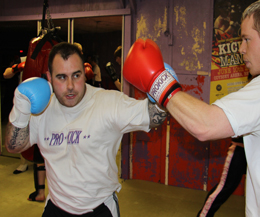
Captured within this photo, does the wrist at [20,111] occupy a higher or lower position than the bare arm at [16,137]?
higher

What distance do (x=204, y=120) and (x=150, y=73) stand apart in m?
0.40

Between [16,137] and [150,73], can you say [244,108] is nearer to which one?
[150,73]

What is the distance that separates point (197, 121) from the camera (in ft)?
3.12

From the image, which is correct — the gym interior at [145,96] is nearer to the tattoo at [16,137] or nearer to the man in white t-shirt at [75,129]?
the man in white t-shirt at [75,129]

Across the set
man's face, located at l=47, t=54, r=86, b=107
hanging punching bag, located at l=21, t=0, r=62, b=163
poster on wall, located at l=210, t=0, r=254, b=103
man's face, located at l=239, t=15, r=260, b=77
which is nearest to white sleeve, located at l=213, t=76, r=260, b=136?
man's face, located at l=239, t=15, r=260, b=77

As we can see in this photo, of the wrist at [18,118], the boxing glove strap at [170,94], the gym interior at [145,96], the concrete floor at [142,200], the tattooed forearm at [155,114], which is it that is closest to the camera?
the boxing glove strap at [170,94]

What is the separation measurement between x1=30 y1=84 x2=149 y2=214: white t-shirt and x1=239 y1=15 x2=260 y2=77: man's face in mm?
621

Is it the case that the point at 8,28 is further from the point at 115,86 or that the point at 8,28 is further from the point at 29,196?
the point at 29,196

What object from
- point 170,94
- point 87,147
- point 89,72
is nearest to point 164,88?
point 170,94

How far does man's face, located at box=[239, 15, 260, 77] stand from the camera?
1005 millimetres

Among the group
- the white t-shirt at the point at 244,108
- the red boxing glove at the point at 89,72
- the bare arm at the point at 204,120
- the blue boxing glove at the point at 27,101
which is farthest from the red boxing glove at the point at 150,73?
the red boxing glove at the point at 89,72

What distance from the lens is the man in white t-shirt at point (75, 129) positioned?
1488mm

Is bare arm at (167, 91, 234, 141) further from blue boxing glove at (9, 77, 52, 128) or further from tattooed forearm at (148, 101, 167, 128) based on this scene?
blue boxing glove at (9, 77, 52, 128)

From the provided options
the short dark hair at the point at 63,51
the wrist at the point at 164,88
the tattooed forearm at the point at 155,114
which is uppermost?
the short dark hair at the point at 63,51
